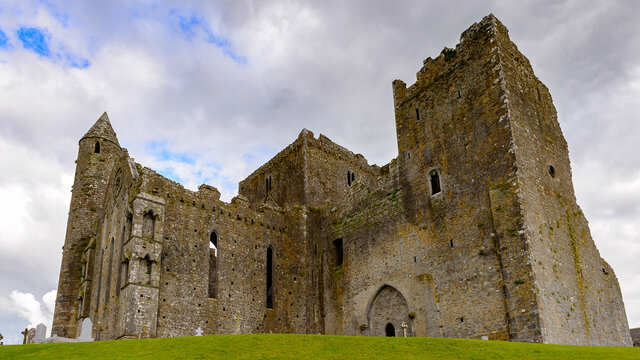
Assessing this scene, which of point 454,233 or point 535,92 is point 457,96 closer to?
point 535,92

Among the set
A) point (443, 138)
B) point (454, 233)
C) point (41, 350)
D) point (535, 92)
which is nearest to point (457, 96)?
point (443, 138)

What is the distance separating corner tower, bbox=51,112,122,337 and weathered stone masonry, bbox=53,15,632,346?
116 millimetres

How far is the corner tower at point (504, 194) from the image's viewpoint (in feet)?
59.6

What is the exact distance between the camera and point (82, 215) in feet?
97.6

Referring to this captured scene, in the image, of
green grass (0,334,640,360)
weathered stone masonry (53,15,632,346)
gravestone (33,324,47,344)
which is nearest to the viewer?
green grass (0,334,640,360)

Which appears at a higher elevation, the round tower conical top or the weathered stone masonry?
the round tower conical top

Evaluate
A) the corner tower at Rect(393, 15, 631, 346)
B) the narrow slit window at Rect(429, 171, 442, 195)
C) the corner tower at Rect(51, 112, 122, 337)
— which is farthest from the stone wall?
the corner tower at Rect(51, 112, 122, 337)

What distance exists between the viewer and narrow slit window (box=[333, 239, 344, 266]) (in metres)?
26.5

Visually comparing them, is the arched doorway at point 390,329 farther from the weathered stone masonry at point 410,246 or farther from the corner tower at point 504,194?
the corner tower at point 504,194

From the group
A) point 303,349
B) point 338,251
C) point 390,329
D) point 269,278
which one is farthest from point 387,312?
point 303,349

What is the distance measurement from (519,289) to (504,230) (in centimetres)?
215

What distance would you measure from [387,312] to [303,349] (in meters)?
10.4

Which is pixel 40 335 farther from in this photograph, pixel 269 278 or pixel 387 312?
pixel 387 312

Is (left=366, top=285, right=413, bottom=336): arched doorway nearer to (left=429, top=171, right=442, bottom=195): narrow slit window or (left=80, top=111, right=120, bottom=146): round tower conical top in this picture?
(left=429, top=171, right=442, bottom=195): narrow slit window
